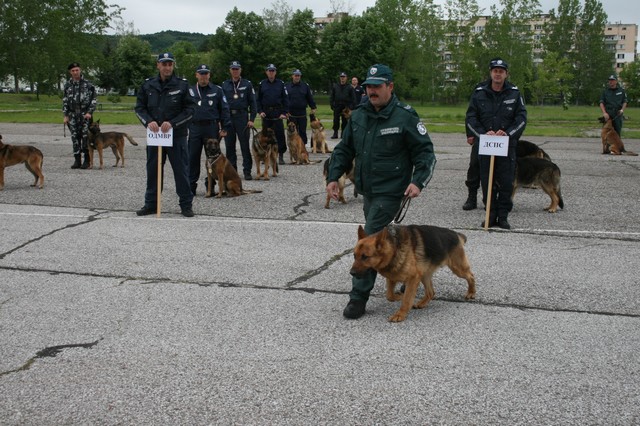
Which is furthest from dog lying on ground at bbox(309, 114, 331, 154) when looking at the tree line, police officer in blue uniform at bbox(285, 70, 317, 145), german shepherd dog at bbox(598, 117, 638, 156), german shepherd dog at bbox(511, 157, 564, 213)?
the tree line

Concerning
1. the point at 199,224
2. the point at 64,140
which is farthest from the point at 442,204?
the point at 64,140

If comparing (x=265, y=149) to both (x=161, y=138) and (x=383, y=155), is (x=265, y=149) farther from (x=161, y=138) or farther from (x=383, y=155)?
(x=383, y=155)

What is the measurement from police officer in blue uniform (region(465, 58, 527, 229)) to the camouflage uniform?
9.18 m

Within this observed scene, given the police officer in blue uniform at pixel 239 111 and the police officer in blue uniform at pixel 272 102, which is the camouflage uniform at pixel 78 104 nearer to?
the police officer in blue uniform at pixel 239 111

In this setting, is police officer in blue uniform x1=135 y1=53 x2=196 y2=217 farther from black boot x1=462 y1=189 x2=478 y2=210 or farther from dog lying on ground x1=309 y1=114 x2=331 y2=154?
dog lying on ground x1=309 y1=114 x2=331 y2=154

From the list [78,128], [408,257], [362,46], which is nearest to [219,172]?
[78,128]

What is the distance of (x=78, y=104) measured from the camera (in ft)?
50.3

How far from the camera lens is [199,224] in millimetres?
9641

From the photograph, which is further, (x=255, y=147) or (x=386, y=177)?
(x=255, y=147)

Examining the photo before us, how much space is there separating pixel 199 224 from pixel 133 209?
1.73 meters

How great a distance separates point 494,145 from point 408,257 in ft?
14.3

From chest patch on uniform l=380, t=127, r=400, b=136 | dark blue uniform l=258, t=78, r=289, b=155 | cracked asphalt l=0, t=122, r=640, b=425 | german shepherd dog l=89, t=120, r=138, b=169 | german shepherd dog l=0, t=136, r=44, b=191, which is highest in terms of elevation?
dark blue uniform l=258, t=78, r=289, b=155

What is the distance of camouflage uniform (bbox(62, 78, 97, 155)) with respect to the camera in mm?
15164

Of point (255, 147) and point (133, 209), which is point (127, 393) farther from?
point (255, 147)
